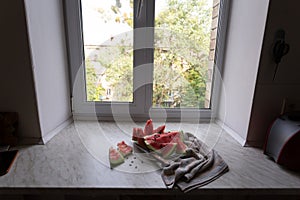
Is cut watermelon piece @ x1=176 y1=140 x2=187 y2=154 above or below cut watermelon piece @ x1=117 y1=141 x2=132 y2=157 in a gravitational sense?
above

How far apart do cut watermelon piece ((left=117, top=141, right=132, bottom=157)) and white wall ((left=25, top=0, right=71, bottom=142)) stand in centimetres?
40

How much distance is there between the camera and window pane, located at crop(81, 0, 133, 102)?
1137mm

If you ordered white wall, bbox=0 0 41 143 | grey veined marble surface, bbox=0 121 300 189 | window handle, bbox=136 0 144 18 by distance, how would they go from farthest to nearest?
1. window handle, bbox=136 0 144 18
2. white wall, bbox=0 0 41 143
3. grey veined marble surface, bbox=0 121 300 189

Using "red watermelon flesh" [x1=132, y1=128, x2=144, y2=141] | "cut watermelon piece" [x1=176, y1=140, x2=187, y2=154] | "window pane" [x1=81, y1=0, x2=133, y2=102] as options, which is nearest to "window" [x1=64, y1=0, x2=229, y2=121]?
"window pane" [x1=81, y1=0, x2=133, y2=102]

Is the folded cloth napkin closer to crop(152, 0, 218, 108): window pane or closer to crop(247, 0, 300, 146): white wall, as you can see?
crop(247, 0, 300, 146): white wall

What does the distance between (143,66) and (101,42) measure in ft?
1.01

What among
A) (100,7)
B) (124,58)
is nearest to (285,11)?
(124,58)

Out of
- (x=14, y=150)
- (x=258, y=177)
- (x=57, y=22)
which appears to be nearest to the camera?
(x=258, y=177)

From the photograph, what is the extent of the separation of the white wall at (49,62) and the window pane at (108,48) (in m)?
0.15

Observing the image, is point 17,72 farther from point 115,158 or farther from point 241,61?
point 241,61

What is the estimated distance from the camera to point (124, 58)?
120 cm

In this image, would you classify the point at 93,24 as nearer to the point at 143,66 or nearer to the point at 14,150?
the point at 143,66

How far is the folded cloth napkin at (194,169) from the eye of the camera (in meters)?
0.70

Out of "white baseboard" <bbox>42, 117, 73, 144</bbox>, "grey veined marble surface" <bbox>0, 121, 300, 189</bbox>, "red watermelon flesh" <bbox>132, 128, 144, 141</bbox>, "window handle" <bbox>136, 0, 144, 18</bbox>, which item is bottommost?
"grey veined marble surface" <bbox>0, 121, 300, 189</bbox>
